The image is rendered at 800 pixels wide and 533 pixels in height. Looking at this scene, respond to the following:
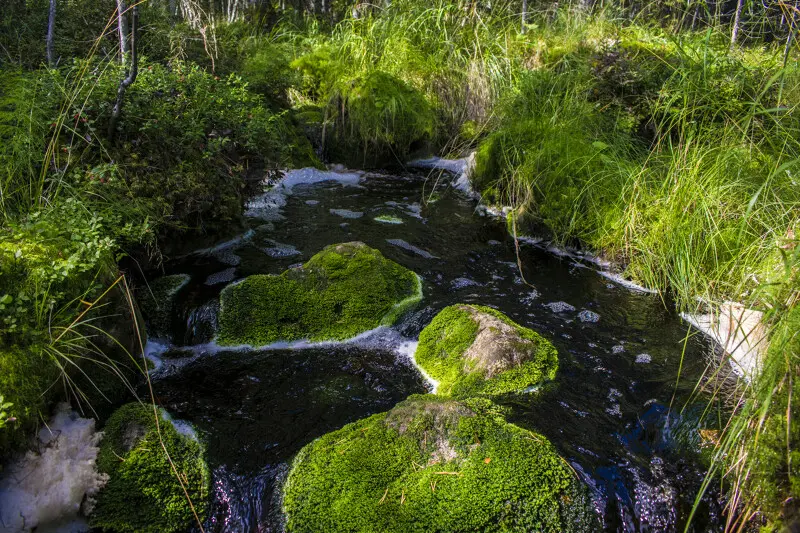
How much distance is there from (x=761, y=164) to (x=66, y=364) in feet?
15.9

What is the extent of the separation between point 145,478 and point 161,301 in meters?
1.86

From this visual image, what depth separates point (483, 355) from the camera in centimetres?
311

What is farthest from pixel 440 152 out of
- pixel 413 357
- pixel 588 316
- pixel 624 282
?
pixel 413 357

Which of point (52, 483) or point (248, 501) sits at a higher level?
point (52, 483)

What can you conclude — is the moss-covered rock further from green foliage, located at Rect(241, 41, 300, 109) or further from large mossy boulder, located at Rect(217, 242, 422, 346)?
green foliage, located at Rect(241, 41, 300, 109)

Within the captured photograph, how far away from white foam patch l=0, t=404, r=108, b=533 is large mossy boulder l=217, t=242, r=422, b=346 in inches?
Result: 50.3

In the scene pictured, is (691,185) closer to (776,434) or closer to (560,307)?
(560,307)

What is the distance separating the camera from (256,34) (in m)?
11.3

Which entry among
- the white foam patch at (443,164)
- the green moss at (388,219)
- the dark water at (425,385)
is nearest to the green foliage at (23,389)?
the dark water at (425,385)

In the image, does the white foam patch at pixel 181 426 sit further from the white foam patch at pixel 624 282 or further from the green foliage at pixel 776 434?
the white foam patch at pixel 624 282

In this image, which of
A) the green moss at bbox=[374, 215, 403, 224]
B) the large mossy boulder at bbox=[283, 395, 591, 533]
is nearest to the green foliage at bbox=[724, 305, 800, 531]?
the large mossy boulder at bbox=[283, 395, 591, 533]

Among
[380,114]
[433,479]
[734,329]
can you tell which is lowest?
[433,479]

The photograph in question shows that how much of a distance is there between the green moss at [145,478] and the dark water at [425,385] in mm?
103

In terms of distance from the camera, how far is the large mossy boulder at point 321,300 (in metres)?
3.66
